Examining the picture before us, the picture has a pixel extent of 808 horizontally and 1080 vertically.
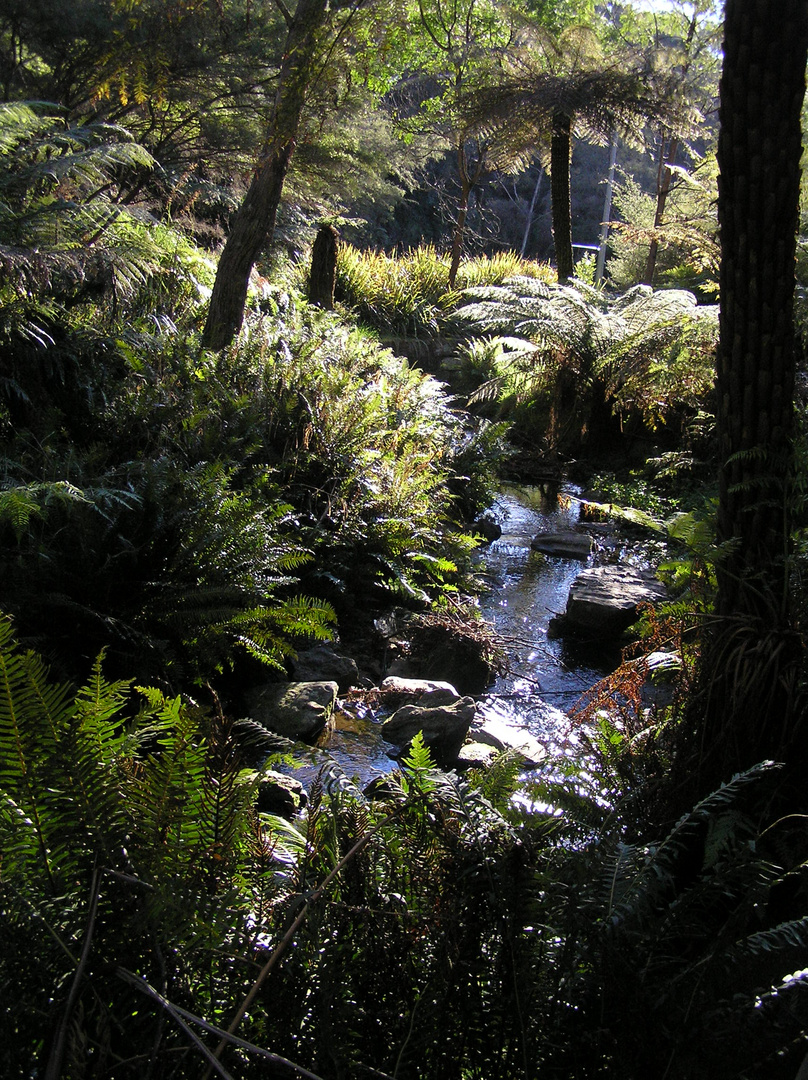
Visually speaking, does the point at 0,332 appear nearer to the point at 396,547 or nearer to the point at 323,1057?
the point at 396,547

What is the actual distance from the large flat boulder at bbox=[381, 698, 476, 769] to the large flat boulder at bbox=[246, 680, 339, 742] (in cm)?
30

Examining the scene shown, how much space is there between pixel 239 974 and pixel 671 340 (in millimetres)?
7999

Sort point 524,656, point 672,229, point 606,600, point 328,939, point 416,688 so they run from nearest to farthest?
point 328,939, point 416,688, point 524,656, point 606,600, point 672,229

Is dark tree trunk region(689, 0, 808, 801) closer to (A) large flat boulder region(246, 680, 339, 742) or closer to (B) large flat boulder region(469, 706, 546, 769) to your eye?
Answer: (B) large flat boulder region(469, 706, 546, 769)

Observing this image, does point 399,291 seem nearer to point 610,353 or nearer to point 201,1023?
point 610,353

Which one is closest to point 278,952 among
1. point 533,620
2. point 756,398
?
point 756,398

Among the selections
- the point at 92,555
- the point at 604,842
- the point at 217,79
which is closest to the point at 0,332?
the point at 92,555

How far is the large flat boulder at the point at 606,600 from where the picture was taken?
15.5ft

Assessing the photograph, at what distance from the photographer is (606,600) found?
480 centimetres

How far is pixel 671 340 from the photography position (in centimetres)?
800

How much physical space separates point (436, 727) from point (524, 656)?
49.2 inches

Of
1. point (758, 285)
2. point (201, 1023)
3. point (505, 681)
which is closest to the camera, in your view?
point (201, 1023)

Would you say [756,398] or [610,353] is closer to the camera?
[756,398]

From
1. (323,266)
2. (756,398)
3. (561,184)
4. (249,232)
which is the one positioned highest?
(561,184)
